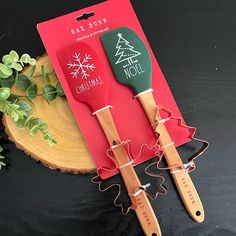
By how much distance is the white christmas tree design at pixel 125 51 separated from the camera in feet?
2.37

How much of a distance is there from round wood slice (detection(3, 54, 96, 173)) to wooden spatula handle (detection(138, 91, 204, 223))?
0.41 feet

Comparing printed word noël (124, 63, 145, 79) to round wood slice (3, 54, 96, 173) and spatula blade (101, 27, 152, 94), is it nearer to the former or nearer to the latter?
spatula blade (101, 27, 152, 94)

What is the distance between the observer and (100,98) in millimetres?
697

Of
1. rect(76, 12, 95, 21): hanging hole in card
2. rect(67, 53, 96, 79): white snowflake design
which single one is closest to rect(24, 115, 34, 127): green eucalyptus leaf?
rect(67, 53, 96, 79): white snowflake design

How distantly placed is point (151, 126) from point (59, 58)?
0.66ft

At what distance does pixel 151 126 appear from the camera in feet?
2.30

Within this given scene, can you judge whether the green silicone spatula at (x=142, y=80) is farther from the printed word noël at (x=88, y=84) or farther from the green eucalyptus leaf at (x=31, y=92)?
the green eucalyptus leaf at (x=31, y=92)

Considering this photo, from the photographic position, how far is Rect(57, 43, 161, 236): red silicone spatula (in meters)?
0.66

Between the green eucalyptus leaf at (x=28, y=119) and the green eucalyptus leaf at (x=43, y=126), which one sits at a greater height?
the green eucalyptus leaf at (x=28, y=119)

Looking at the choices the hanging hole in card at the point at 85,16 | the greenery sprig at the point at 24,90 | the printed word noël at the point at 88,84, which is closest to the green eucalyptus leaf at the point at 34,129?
the greenery sprig at the point at 24,90

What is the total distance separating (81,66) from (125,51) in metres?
0.08

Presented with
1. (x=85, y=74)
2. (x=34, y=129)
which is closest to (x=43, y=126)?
(x=34, y=129)

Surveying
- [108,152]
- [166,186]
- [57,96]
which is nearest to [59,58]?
[57,96]

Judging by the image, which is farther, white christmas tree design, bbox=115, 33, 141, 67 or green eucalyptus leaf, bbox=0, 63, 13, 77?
white christmas tree design, bbox=115, 33, 141, 67
